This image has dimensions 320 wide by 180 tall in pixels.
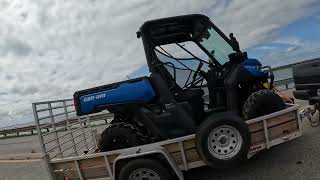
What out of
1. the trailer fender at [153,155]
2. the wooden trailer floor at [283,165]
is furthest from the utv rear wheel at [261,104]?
the trailer fender at [153,155]

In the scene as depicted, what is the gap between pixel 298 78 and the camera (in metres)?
8.20

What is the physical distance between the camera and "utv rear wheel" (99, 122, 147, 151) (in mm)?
6363

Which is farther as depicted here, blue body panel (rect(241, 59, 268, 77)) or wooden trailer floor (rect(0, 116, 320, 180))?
blue body panel (rect(241, 59, 268, 77))

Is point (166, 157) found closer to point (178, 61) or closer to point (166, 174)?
point (166, 174)

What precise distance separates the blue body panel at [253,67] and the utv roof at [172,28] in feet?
3.27

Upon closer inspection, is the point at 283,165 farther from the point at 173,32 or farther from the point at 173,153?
the point at 173,32

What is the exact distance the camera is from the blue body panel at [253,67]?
6.50 m

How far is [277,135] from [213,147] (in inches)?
43.4

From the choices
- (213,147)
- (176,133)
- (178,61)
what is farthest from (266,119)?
(178,61)

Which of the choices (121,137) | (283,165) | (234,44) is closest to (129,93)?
(121,137)

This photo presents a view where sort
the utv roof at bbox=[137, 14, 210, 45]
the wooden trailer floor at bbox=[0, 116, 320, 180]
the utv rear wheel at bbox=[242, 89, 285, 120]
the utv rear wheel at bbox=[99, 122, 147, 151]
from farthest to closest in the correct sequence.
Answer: the utv roof at bbox=[137, 14, 210, 45], the utv rear wheel at bbox=[99, 122, 147, 151], the utv rear wheel at bbox=[242, 89, 285, 120], the wooden trailer floor at bbox=[0, 116, 320, 180]

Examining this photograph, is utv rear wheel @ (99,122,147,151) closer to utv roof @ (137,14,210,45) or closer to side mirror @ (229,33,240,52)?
utv roof @ (137,14,210,45)

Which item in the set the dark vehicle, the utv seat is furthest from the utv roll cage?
the utv seat

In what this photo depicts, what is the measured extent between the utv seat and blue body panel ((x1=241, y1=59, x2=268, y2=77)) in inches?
35.7
